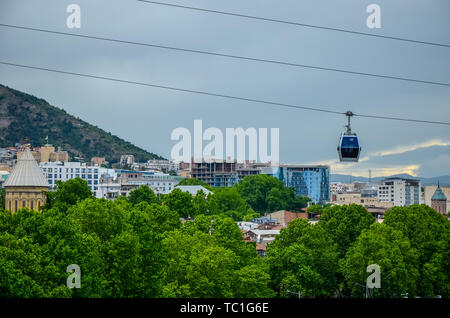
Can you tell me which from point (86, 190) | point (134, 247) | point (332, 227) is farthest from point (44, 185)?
point (134, 247)

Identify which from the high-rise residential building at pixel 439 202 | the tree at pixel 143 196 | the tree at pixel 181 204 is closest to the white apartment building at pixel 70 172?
the tree at pixel 143 196

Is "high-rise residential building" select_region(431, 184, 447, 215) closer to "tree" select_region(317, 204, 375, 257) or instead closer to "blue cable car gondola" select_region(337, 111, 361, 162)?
"tree" select_region(317, 204, 375, 257)

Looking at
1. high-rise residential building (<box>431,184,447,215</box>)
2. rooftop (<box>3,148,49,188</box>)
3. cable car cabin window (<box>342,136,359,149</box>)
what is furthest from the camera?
high-rise residential building (<box>431,184,447,215</box>)

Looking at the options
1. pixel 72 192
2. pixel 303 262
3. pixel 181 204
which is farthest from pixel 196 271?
pixel 181 204

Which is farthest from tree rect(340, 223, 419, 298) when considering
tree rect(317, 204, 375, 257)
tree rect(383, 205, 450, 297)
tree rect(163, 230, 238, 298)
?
tree rect(163, 230, 238, 298)

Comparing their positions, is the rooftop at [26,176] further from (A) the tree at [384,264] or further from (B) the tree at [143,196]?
(A) the tree at [384,264]

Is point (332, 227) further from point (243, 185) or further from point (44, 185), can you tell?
point (243, 185)
